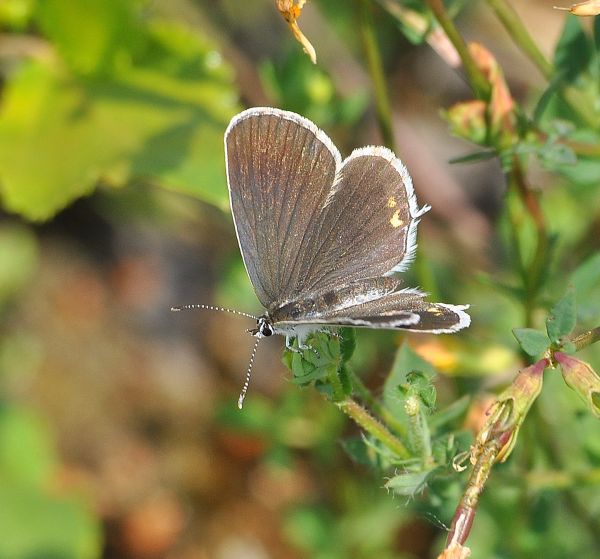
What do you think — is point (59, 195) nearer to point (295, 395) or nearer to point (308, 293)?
point (308, 293)

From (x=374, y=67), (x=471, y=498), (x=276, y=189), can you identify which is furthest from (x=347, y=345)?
(x=374, y=67)

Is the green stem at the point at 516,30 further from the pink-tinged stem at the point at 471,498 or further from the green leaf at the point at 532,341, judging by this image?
the pink-tinged stem at the point at 471,498

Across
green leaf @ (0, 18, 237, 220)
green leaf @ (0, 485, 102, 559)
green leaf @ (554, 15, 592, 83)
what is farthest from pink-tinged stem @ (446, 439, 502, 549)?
green leaf @ (0, 485, 102, 559)

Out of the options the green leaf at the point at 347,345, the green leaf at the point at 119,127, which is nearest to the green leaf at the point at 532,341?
the green leaf at the point at 347,345

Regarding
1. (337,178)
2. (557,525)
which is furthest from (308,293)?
(557,525)

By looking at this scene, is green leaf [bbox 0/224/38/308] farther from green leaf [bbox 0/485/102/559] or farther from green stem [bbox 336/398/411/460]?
green stem [bbox 336/398/411/460]

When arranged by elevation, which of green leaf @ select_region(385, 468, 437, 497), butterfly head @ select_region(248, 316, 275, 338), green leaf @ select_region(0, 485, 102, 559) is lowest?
green leaf @ select_region(0, 485, 102, 559)

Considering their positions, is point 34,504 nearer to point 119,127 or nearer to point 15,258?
point 15,258
